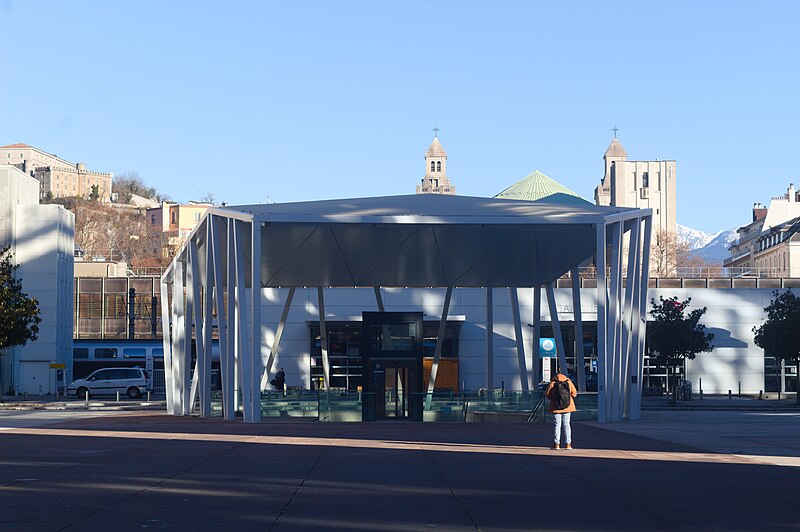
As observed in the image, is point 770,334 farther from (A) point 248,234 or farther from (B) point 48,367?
(B) point 48,367

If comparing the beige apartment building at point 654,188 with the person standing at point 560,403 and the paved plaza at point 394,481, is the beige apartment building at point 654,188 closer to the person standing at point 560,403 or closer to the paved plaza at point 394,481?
the paved plaza at point 394,481

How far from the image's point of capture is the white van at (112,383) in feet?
199

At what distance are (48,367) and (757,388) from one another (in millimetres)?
39504

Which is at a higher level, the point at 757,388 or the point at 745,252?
the point at 745,252

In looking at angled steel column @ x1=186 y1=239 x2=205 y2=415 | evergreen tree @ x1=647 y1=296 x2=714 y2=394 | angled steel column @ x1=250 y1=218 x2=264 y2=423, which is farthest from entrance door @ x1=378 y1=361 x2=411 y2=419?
evergreen tree @ x1=647 y1=296 x2=714 y2=394

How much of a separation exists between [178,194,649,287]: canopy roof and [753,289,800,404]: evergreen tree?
39.1 feet

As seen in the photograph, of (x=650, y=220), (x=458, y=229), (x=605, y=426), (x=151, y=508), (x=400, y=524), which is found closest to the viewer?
(x=400, y=524)

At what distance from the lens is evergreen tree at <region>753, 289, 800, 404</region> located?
5259cm

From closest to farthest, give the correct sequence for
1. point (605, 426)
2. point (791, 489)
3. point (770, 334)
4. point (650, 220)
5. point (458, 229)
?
point (791, 489) → point (605, 426) → point (650, 220) → point (458, 229) → point (770, 334)

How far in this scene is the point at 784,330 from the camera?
5294 centimetres

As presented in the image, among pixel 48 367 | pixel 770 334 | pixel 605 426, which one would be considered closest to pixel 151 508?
pixel 605 426

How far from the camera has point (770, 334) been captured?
177ft

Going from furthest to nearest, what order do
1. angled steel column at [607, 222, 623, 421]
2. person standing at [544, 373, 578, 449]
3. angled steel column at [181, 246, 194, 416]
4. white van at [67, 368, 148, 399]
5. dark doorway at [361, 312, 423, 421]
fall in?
white van at [67, 368, 148, 399] → angled steel column at [181, 246, 194, 416] → dark doorway at [361, 312, 423, 421] → angled steel column at [607, 222, 623, 421] → person standing at [544, 373, 578, 449]

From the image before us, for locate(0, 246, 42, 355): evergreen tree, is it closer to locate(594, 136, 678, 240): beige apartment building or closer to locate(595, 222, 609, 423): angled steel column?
locate(595, 222, 609, 423): angled steel column
